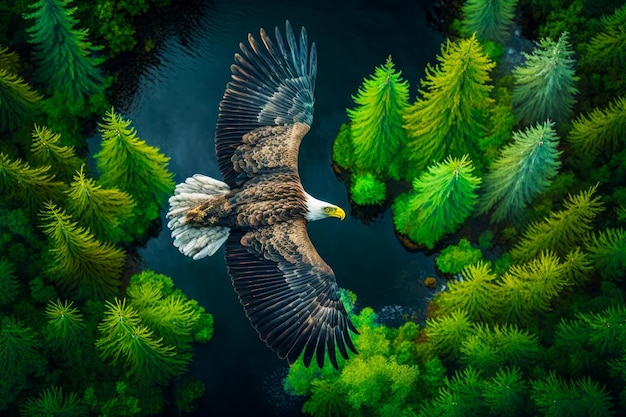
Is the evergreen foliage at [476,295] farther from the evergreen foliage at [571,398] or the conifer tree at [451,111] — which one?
the conifer tree at [451,111]

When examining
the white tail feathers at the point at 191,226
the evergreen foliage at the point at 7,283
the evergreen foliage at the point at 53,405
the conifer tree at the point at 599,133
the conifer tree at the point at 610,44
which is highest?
the conifer tree at the point at 610,44

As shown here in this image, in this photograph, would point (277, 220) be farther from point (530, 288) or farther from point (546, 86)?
point (546, 86)

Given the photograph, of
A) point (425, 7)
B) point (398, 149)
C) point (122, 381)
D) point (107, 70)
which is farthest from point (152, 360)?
point (425, 7)

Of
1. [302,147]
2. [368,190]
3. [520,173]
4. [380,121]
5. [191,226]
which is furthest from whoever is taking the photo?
[302,147]

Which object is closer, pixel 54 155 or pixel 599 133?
pixel 54 155

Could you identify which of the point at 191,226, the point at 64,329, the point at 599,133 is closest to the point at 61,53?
the point at 191,226

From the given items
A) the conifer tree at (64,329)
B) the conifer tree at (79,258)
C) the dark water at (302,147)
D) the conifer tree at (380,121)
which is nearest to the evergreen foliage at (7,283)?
the conifer tree at (79,258)
